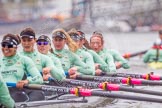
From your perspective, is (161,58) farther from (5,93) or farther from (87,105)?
(5,93)

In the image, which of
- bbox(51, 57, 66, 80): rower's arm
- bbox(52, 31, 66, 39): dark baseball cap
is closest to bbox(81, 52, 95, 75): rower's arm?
bbox(51, 57, 66, 80): rower's arm

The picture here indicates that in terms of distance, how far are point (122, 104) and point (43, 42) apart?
1.71m

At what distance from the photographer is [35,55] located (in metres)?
9.14

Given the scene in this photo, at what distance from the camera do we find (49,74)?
9133mm

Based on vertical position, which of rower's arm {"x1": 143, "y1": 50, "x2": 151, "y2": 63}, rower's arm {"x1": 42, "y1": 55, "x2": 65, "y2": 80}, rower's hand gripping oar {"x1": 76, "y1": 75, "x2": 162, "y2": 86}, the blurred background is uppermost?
the blurred background

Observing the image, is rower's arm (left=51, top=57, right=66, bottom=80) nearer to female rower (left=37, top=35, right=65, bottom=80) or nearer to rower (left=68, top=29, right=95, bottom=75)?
female rower (left=37, top=35, right=65, bottom=80)

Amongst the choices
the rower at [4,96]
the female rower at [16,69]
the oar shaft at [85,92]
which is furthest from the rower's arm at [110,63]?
the rower at [4,96]

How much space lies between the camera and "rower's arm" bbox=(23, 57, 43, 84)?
27.4ft

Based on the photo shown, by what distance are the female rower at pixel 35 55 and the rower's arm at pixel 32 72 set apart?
0.39 meters

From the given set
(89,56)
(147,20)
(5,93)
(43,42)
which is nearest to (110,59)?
(89,56)

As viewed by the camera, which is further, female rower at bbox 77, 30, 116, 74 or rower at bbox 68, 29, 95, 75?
female rower at bbox 77, 30, 116, 74

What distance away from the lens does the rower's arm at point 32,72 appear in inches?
329

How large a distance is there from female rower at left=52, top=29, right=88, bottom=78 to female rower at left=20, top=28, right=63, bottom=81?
1.86 feet

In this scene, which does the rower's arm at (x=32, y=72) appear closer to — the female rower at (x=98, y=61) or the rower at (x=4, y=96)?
the rower at (x=4, y=96)
